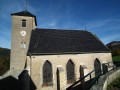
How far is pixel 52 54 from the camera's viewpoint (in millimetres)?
20516

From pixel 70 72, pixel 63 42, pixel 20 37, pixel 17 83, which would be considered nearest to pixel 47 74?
pixel 70 72

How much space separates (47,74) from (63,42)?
20.5 ft

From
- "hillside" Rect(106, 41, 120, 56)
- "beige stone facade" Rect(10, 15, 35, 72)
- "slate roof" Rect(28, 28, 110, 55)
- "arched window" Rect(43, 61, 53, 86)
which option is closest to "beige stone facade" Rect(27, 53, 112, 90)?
"arched window" Rect(43, 61, 53, 86)

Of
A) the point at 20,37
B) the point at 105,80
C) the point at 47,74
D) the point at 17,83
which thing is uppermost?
the point at 20,37

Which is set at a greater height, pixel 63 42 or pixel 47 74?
pixel 63 42

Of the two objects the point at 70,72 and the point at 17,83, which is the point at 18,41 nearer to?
the point at 17,83

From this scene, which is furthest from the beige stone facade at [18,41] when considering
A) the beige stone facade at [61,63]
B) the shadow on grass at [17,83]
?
the beige stone facade at [61,63]

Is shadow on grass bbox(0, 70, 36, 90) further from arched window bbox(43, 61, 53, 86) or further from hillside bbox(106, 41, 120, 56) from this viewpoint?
hillside bbox(106, 41, 120, 56)

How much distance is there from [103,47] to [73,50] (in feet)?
18.0

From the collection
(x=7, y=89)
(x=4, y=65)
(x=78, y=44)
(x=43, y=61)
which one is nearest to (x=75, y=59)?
(x=78, y=44)

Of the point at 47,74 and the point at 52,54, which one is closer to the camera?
the point at 47,74

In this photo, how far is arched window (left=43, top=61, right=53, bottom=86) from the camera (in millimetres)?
19531

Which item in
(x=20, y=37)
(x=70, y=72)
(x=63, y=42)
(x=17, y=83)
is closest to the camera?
(x=70, y=72)

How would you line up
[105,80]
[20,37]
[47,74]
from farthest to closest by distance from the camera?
[20,37], [47,74], [105,80]
